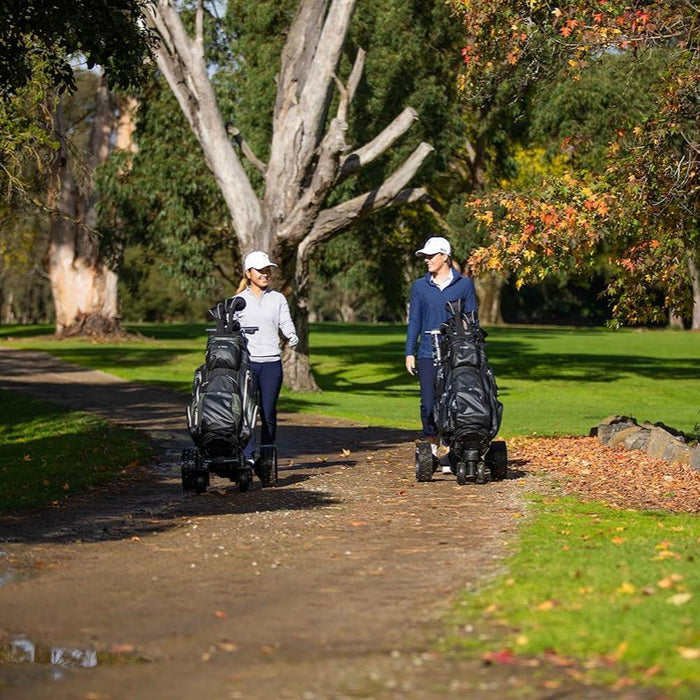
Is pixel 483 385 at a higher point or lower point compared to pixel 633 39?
lower

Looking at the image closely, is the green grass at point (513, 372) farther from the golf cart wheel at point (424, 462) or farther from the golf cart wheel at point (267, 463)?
the golf cart wheel at point (267, 463)

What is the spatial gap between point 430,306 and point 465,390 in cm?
107

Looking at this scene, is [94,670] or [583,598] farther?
[583,598]

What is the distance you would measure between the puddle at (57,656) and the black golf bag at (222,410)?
511 cm

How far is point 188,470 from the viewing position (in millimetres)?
11492

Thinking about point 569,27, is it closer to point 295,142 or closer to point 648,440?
point 648,440

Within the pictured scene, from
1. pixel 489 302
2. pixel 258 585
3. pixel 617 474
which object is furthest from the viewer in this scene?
pixel 489 302

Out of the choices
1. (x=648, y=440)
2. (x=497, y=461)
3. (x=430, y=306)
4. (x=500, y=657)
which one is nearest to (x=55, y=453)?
(x=430, y=306)

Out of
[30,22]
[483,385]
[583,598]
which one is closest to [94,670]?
[583,598]

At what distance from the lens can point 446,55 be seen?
35062mm

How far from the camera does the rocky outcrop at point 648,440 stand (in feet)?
43.9

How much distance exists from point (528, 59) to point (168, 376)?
18.3 m

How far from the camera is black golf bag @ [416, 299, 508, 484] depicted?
1152cm

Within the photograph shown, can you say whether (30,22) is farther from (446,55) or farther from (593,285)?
(593,285)
